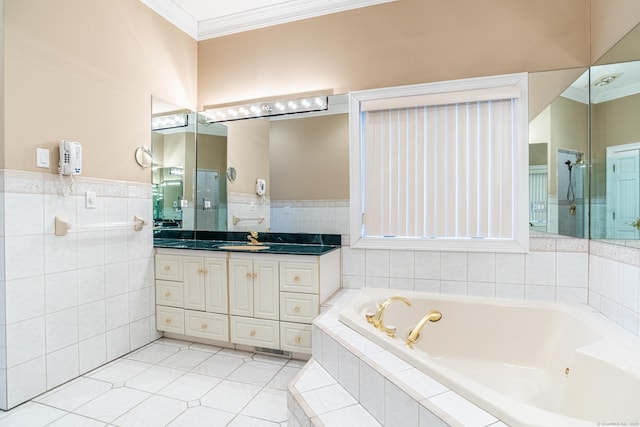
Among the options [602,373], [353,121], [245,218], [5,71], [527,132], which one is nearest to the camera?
[602,373]

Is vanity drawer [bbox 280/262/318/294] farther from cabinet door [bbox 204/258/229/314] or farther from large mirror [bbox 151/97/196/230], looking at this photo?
large mirror [bbox 151/97/196/230]

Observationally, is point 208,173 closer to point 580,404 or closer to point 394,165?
point 394,165

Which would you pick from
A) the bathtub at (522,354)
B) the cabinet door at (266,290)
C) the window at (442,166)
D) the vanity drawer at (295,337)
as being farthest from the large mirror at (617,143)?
the cabinet door at (266,290)

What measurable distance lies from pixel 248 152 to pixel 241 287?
1.24 meters

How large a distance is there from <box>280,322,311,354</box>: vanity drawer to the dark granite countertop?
529 mm

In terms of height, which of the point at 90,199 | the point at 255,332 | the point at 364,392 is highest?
the point at 90,199

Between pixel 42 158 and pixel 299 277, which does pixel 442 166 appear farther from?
pixel 42 158

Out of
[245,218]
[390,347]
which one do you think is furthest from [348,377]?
[245,218]

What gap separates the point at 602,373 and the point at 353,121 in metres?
2.12

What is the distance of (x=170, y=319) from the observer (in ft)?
9.09

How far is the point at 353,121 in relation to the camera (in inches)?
106

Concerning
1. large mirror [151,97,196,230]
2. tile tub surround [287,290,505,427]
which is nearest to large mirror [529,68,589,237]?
tile tub surround [287,290,505,427]

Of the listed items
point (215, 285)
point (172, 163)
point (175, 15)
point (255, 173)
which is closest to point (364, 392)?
point (215, 285)

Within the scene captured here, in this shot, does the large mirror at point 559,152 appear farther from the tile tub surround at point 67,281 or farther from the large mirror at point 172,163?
the tile tub surround at point 67,281
